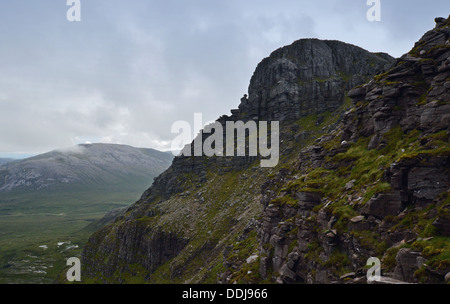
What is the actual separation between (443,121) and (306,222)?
17617 mm

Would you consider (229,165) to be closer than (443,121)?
No

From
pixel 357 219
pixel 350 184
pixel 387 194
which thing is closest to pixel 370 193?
pixel 387 194

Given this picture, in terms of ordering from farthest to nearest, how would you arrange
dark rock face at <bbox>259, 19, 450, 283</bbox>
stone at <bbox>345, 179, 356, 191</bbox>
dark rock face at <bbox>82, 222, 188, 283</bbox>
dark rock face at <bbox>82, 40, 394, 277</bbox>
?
dark rock face at <bbox>82, 40, 394, 277</bbox> → dark rock face at <bbox>82, 222, 188, 283</bbox> → stone at <bbox>345, 179, 356, 191</bbox> → dark rock face at <bbox>259, 19, 450, 283</bbox>

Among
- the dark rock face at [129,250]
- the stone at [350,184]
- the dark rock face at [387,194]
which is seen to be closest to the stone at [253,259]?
the dark rock face at [387,194]

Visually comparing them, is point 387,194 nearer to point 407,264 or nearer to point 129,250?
point 407,264

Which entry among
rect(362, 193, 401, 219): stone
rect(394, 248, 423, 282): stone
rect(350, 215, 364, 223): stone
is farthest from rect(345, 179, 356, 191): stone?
rect(394, 248, 423, 282): stone

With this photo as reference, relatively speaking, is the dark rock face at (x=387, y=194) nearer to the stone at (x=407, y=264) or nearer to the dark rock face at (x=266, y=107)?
the stone at (x=407, y=264)

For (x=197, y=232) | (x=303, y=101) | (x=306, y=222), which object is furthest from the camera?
(x=303, y=101)

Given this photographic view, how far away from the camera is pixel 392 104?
31891 mm

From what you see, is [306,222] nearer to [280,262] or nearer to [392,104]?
[280,262]

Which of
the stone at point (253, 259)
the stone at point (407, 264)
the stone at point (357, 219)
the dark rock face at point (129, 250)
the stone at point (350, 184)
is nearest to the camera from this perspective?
the stone at point (407, 264)

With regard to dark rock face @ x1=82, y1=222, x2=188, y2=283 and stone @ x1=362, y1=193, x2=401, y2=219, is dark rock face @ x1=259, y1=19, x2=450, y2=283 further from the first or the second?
dark rock face @ x1=82, y1=222, x2=188, y2=283

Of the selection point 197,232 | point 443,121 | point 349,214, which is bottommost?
point 197,232
